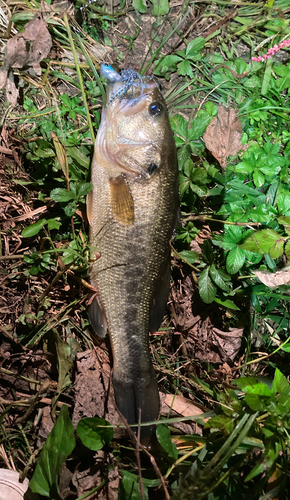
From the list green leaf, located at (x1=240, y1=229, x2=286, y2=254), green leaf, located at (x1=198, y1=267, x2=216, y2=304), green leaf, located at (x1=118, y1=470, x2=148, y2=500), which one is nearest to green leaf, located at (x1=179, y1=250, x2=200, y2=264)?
green leaf, located at (x1=198, y1=267, x2=216, y2=304)

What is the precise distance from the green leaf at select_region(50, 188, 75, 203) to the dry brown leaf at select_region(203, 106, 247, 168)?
4.23 feet

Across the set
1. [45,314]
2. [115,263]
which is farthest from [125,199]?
[45,314]

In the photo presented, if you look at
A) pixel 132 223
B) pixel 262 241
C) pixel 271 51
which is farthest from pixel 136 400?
pixel 271 51

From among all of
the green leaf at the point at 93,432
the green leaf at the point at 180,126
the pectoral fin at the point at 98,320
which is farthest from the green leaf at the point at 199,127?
the green leaf at the point at 93,432

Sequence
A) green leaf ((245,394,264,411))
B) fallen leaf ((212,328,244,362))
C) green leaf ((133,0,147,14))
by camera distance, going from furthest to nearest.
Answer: green leaf ((133,0,147,14))
fallen leaf ((212,328,244,362))
green leaf ((245,394,264,411))

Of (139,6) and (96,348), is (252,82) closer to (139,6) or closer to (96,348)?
(139,6)

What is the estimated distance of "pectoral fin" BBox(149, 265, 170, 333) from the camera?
2.55 metres

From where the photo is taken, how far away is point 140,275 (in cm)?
238

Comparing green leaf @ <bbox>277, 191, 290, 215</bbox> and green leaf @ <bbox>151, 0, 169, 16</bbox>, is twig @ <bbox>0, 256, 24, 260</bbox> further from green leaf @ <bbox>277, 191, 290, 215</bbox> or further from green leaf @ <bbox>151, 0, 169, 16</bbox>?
green leaf @ <bbox>151, 0, 169, 16</bbox>

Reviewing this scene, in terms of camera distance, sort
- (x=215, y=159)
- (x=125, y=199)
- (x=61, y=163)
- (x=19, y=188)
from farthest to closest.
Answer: (x=215, y=159) < (x=19, y=188) < (x=61, y=163) < (x=125, y=199)

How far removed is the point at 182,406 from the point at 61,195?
1943 mm

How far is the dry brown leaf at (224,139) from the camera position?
9.27 ft

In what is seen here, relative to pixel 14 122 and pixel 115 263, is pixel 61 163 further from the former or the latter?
pixel 115 263

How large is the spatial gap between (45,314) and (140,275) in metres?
0.88
